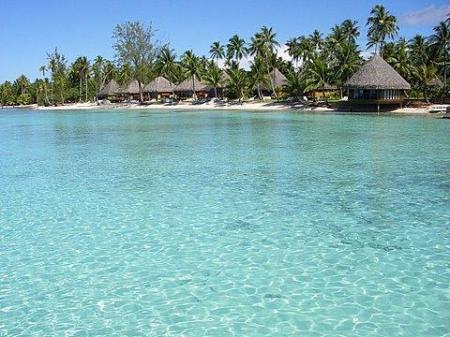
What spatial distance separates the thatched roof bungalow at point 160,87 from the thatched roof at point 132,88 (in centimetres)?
324

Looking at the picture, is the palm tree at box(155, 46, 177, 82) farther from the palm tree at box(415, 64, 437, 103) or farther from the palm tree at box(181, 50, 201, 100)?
the palm tree at box(415, 64, 437, 103)

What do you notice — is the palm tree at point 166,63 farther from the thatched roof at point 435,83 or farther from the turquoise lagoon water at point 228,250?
the turquoise lagoon water at point 228,250

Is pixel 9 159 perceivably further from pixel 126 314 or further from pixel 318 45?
pixel 318 45

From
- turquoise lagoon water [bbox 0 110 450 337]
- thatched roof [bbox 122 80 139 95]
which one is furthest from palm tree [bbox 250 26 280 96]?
turquoise lagoon water [bbox 0 110 450 337]

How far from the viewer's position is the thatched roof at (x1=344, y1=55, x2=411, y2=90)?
40.6m

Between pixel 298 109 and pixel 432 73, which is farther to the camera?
pixel 298 109

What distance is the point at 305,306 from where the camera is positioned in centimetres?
538

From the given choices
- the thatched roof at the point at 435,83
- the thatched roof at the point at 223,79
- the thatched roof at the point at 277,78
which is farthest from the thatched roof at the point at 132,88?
the thatched roof at the point at 435,83

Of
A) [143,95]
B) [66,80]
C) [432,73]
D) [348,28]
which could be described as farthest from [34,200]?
[66,80]

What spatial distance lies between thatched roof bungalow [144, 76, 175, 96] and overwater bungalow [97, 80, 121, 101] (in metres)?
7.34

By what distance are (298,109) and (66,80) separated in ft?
186

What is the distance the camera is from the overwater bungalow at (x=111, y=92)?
80.5 meters

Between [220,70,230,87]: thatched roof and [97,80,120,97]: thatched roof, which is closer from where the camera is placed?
[220,70,230,87]: thatched roof

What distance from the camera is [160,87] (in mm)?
73000
